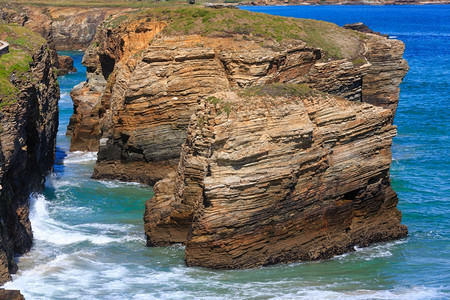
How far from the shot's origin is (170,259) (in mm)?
24922

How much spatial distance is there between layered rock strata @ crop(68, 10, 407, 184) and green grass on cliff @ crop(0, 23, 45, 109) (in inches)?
191

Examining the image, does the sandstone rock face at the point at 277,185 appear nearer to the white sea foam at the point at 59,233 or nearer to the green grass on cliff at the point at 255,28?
the white sea foam at the point at 59,233

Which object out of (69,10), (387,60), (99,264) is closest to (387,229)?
(99,264)

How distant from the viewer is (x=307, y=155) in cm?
2436

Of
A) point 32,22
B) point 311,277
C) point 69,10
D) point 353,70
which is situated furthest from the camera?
point 69,10

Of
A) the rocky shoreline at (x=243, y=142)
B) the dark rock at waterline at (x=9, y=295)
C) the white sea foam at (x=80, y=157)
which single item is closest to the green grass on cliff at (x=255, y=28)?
the rocky shoreline at (x=243, y=142)

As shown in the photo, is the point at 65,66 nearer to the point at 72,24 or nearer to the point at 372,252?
the point at 72,24

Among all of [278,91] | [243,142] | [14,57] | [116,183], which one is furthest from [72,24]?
[243,142]

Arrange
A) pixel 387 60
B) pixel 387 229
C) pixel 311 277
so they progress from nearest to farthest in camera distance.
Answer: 1. pixel 311 277
2. pixel 387 229
3. pixel 387 60

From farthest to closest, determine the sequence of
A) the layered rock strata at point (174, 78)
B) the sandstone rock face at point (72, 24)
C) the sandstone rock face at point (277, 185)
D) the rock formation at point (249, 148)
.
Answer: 1. the sandstone rock face at point (72, 24)
2. the layered rock strata at point (174, 78)
3. the rock formation at point (249, 148)
4. the sandstone rock face at point (277, 185)

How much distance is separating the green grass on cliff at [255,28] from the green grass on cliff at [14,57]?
664 cm

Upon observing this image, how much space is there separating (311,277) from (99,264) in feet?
23.6

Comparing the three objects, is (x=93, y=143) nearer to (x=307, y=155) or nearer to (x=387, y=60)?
(x=387, y=60)

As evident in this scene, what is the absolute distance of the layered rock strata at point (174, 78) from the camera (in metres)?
34.0
